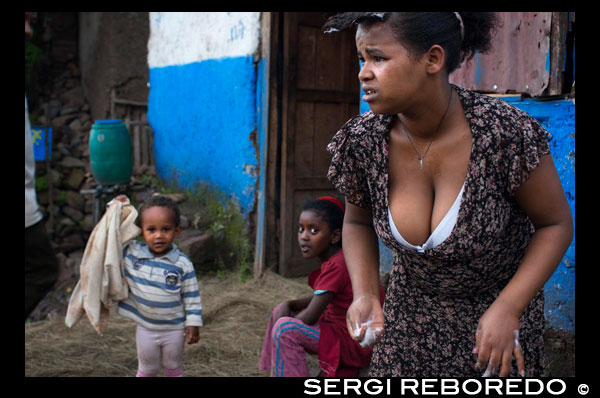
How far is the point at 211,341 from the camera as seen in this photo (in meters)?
4.16

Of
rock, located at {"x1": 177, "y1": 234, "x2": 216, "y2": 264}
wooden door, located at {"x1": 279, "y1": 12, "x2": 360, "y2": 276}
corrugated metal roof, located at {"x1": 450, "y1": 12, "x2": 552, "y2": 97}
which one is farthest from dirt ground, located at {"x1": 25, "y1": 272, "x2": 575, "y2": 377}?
corrugated metal roof, located at {"x1": 450, "y1": 12, "x2": 552, "y2": 97}

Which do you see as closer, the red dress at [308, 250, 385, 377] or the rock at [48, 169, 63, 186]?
the red dress at [308, 250, 385, 377]

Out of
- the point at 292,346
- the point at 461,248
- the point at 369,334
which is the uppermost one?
the point at 461,248

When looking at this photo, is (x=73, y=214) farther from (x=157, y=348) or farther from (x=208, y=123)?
(x=157, y=348)

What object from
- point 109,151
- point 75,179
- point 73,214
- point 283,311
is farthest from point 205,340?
point 75,179

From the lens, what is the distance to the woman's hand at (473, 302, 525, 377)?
1418mm

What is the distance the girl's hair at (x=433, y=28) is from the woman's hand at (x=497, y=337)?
69 cm

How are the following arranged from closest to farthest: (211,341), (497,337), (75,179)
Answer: (497,337) → (211,341) → (75,179)

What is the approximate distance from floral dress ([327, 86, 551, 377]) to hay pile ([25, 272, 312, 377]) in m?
2.06

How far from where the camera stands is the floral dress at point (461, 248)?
58.5 inches

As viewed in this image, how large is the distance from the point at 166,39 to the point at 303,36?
9.25 feet

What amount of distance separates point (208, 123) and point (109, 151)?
141cm

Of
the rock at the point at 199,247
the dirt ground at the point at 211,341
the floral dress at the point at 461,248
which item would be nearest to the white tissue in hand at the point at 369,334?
the floral dress at the point at 461,248

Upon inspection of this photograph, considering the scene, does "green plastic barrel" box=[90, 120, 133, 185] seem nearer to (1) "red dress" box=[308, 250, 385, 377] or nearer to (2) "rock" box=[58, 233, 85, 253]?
A: (2) "rock" box=[58, 233, 85, 253]
